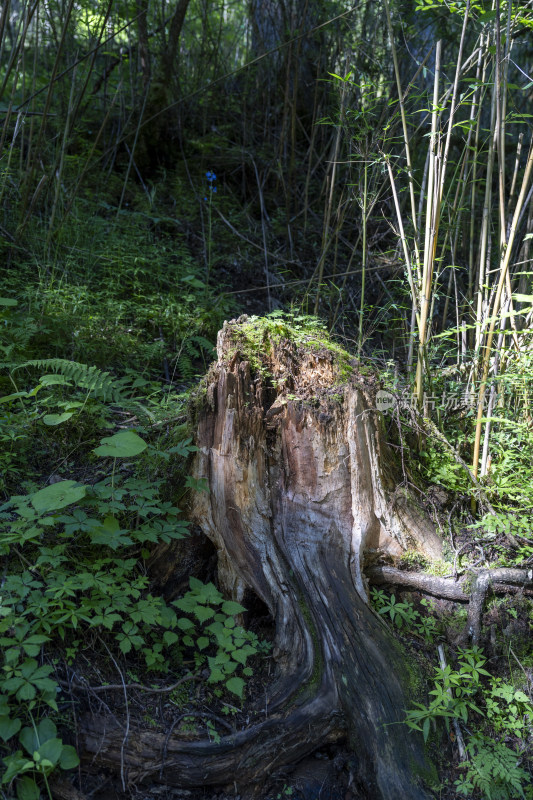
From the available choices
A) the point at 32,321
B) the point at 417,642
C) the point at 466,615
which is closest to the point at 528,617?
the point at 466,615

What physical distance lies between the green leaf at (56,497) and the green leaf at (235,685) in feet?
2.42

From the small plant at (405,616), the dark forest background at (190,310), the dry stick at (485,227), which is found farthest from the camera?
the dry stick at (485,227)

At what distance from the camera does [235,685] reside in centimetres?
176

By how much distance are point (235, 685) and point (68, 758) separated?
50 centimetres

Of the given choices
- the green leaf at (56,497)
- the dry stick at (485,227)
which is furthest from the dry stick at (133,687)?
the dry stick at (485,227)

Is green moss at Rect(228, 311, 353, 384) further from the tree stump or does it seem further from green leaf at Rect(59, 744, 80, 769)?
green leaf at Rect(59, 744, 80, 769)

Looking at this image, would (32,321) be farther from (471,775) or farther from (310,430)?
(471,775)

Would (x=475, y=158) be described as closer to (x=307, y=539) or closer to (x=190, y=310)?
(x=307, y=539)

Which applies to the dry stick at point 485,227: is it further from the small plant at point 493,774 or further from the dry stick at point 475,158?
the small plant at point 493,774

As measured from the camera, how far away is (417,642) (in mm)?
2133

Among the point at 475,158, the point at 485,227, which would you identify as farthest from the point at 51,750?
the point at 475,158

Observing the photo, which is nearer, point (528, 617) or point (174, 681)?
point (174, 681)

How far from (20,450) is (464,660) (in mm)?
1938

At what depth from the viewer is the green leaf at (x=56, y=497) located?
5.81 feet
